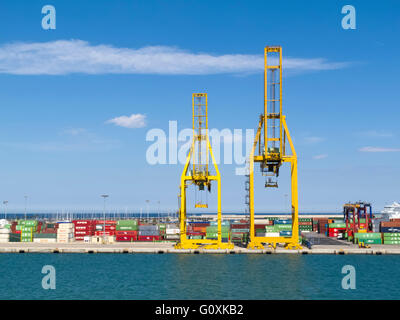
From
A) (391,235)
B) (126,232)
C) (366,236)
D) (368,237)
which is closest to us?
(366,236)

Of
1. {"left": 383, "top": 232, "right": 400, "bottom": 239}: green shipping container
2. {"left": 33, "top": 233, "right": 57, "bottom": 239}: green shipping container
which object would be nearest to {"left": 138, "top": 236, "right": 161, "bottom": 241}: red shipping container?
{"left": 33, "top": 233, "right": 57, "bottom": 239}: green shipping container

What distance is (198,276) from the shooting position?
163ft

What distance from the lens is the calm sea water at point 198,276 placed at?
134 ft

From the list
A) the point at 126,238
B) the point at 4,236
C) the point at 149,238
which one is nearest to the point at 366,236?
the point at 149,238

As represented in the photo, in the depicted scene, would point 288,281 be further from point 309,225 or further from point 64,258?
point 309,225

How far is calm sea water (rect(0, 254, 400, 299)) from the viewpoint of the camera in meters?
40.8

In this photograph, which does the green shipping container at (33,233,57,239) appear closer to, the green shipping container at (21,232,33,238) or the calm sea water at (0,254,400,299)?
the green shipping container at (21,232,33,238)

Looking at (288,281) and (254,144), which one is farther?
(254,144)

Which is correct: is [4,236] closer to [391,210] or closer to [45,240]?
[45,240]

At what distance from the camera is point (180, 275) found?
50562 mm

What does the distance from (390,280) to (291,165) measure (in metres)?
25.8

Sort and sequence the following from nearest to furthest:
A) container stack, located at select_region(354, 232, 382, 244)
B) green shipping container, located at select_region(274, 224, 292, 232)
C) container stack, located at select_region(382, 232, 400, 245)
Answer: container stack, located at select_region(354, 232, 382, 244) < container stack, located at select_region(382, 232, 400, 245) < green shipping container, located at select_region(274, 224, 292, 232)
